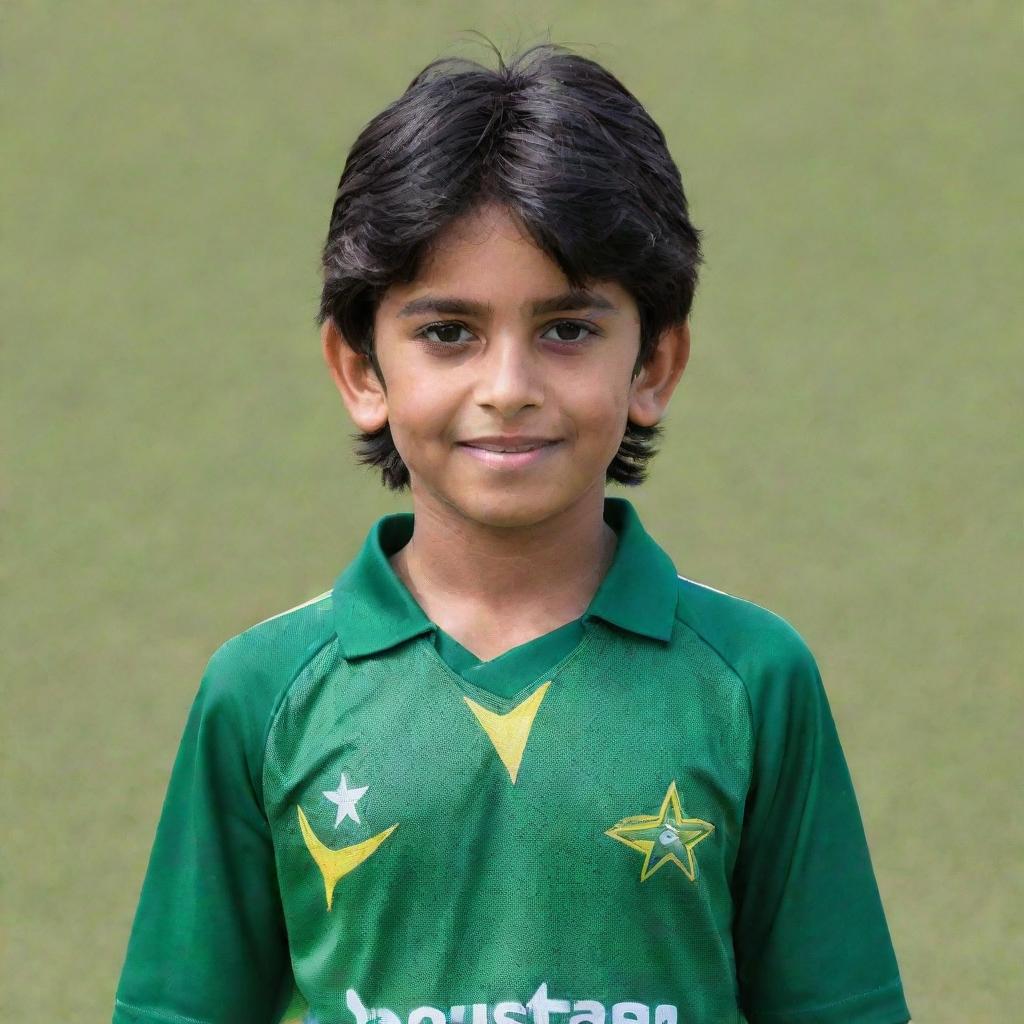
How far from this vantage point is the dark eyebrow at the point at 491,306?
172cm

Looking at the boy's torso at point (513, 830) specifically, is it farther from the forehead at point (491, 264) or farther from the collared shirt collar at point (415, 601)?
the forehead at point (491, 264)

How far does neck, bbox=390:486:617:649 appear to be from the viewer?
1831 millimetres

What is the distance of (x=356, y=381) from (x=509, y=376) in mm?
274

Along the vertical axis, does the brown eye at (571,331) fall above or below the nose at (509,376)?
above

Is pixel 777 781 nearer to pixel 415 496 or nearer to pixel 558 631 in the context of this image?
pixel 558 631

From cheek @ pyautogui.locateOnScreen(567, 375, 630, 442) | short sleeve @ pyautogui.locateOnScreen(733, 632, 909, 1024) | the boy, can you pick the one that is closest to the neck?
the boy

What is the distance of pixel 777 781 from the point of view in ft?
5.93

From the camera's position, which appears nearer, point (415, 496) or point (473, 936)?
Result: point (473, 936)

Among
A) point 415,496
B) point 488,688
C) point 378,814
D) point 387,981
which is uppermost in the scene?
point 415,496

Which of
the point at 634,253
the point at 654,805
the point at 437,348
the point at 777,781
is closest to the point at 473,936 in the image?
the point at 654,805

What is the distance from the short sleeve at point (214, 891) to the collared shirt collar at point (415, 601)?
12 centimetres

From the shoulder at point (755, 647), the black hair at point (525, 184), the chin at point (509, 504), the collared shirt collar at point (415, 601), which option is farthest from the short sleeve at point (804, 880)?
the black hair at point (525, 184)

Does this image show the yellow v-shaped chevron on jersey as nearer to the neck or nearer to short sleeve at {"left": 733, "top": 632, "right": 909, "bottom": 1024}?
the neck

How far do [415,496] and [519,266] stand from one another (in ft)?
0.91
